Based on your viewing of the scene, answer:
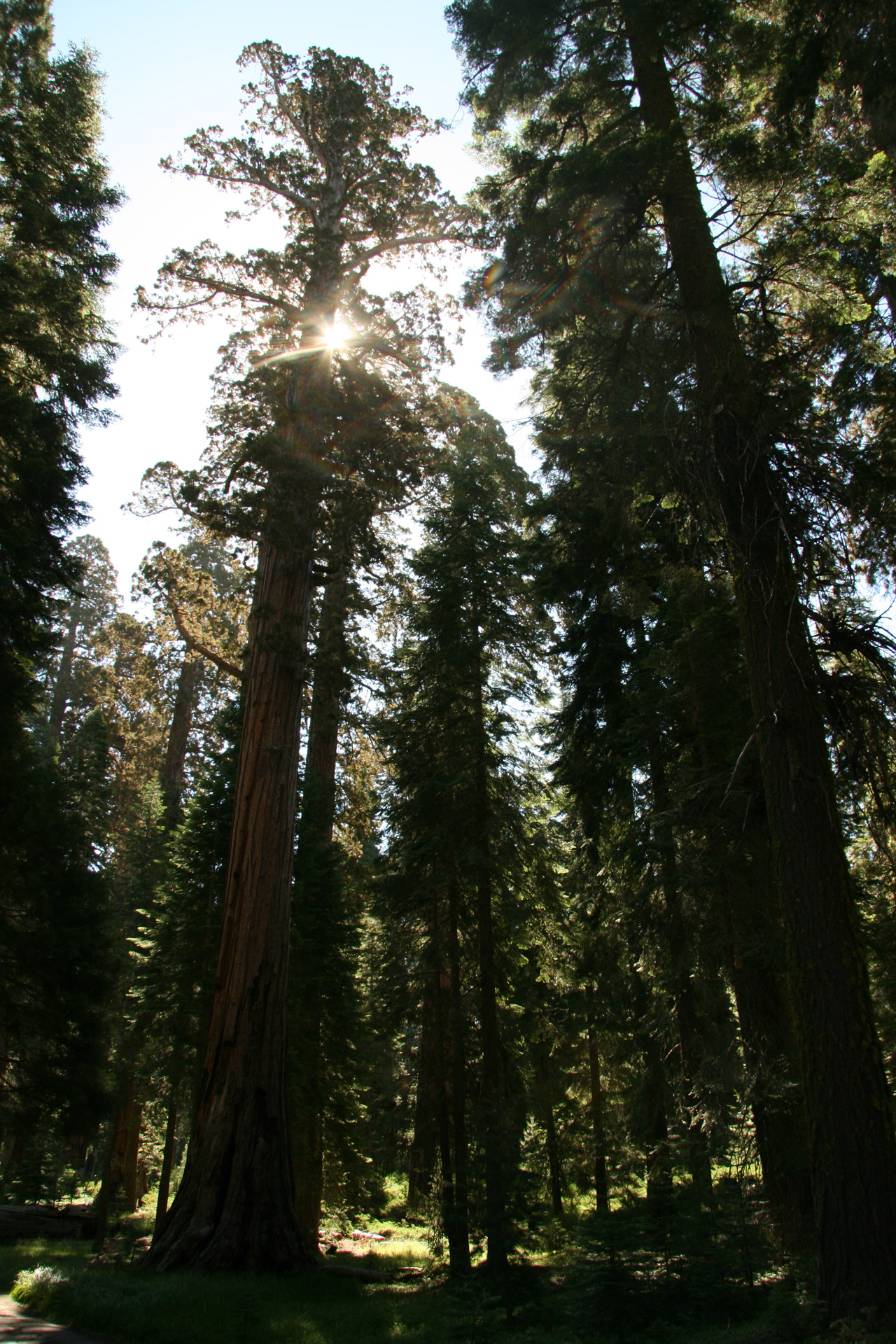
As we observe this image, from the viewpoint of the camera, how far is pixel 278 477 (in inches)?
442

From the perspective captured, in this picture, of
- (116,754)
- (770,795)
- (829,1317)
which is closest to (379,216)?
(770,795)

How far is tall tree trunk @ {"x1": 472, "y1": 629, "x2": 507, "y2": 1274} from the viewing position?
882cm

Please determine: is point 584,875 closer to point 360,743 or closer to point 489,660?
point 489,660

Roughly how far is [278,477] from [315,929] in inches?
355

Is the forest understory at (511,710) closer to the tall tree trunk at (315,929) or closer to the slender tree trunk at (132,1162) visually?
the tall tree trunk at (315,929)

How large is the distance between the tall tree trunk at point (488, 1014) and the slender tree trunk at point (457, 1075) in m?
0.39

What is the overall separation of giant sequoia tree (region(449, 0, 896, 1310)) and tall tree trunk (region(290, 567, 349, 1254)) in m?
4.94

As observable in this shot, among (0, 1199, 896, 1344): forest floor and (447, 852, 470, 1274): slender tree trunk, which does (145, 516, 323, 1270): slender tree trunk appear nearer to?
(0, 1199, 896, 1344): forest floor

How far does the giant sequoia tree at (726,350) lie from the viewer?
5.34 meters

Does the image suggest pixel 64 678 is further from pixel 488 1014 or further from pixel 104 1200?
pixel 488 1014

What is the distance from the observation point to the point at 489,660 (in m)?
13.7

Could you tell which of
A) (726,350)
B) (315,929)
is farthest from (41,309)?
(315,929)

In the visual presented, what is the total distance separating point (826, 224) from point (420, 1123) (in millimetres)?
15420

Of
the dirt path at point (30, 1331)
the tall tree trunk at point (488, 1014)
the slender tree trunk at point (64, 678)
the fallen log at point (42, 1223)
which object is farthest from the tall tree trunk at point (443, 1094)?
the slender tree trunk at point (64, 678)
